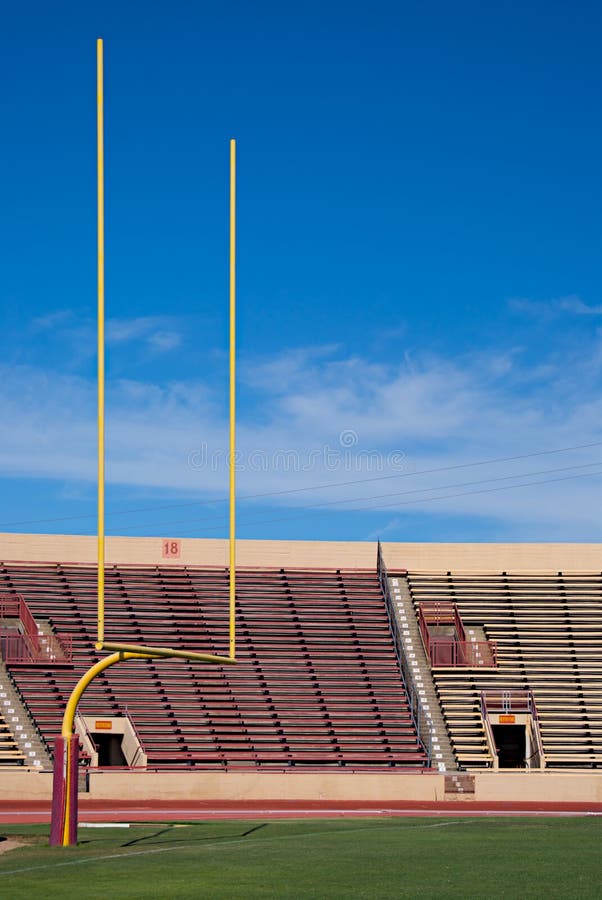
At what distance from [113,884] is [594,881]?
402 centimetres

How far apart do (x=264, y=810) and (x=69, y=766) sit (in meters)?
9.17

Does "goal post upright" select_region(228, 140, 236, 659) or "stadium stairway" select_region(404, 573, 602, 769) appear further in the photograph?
"stadium stairway" select_region(404, 573, 602, 769)

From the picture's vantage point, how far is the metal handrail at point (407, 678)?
27.9 m

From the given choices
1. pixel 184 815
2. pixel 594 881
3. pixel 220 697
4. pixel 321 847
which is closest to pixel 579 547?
pixel 220 697

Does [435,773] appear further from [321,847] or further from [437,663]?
[321,847]

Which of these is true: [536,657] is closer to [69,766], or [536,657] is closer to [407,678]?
[407,678]

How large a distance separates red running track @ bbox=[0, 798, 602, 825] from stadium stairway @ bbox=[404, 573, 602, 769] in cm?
353

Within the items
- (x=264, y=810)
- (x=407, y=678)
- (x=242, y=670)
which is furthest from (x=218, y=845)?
(x=407, y=678)

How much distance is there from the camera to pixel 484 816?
20.2m

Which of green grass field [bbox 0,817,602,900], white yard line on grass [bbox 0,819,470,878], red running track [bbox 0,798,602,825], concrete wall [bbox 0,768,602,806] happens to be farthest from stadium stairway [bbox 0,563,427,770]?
green grass field [bbox 0,817,602,900]

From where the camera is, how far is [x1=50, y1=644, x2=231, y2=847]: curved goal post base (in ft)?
43.9

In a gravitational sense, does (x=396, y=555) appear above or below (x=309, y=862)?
above

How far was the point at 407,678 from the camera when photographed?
30031 millimetres

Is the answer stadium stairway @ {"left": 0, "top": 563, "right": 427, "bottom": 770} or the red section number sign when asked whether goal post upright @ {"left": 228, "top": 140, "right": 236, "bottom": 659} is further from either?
the red section number sign
